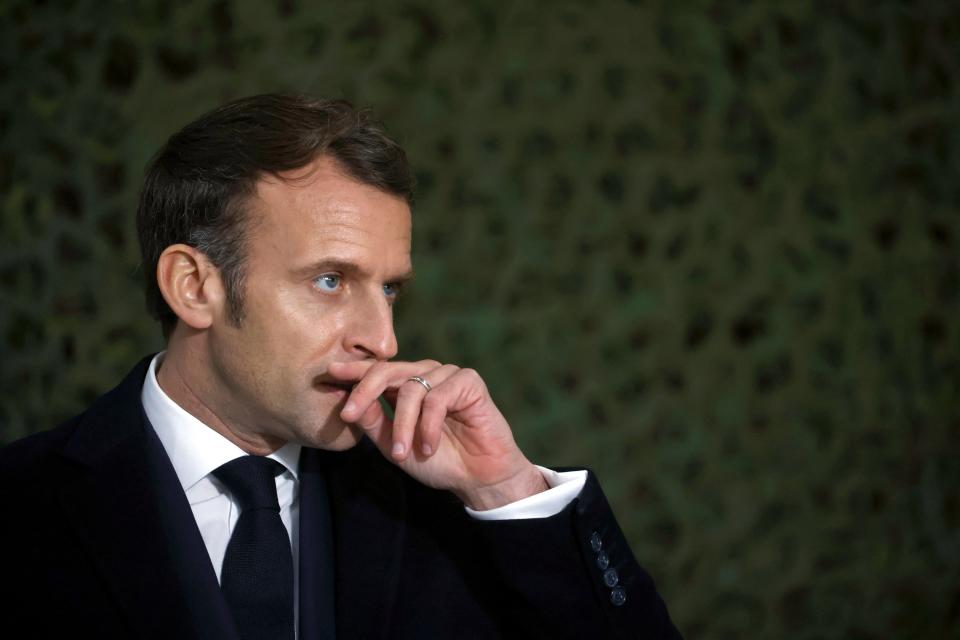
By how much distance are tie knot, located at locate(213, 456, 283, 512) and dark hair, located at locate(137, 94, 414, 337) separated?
204 mm

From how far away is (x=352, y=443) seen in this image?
1.40 metres

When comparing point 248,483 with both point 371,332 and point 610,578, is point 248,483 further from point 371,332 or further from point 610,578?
point 610,578

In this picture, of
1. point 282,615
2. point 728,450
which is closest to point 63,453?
point 282,615

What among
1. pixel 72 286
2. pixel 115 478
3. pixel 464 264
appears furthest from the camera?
pixel 464 264

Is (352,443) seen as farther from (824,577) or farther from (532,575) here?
(824,577)

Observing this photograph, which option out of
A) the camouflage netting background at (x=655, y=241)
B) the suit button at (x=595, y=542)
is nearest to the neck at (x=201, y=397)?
the suit button at (x=595, y=542)

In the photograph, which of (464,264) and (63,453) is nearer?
(63,453)

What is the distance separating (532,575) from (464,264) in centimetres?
119

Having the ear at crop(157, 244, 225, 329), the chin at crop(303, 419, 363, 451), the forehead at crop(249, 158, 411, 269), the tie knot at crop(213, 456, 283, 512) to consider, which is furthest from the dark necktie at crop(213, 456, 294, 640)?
the forehead at crop(249, 158, 411, 269)

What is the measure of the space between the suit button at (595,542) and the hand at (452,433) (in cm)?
11

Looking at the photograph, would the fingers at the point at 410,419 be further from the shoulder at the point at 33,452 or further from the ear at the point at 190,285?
the shoulder at the point at 33,452

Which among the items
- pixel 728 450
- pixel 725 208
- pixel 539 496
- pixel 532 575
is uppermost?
pixel 725 208

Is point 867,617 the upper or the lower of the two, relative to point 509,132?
lower

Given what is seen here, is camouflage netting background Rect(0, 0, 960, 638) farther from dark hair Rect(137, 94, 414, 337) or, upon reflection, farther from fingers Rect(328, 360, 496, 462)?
fingers Rect(328, 360, 496, 462)
